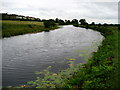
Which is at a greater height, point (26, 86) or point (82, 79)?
point (82, 79)

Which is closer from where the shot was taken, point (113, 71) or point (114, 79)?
point (114, 79)

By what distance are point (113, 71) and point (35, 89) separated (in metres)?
5.06

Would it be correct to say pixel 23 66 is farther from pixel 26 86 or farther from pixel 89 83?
pixel 89 83

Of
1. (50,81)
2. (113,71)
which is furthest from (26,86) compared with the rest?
(113,71)

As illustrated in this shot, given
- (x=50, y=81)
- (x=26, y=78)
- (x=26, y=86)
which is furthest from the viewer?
(x=26, y=78)

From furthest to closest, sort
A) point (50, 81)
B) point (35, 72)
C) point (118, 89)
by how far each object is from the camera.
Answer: point (35, 72) → point (50, 81) → point (118, 89)

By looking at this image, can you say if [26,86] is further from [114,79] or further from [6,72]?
[114,79]

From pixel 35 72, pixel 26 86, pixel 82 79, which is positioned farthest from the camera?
pixel 35 72

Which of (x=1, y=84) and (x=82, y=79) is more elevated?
(x=82, y=79)

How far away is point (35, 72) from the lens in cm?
1247

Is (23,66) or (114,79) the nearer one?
(114,79)

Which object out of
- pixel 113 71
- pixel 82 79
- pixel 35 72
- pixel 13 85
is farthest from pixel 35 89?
pixel 113 71

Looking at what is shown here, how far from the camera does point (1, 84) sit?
10.2 metres

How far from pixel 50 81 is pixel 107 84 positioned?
380cm
